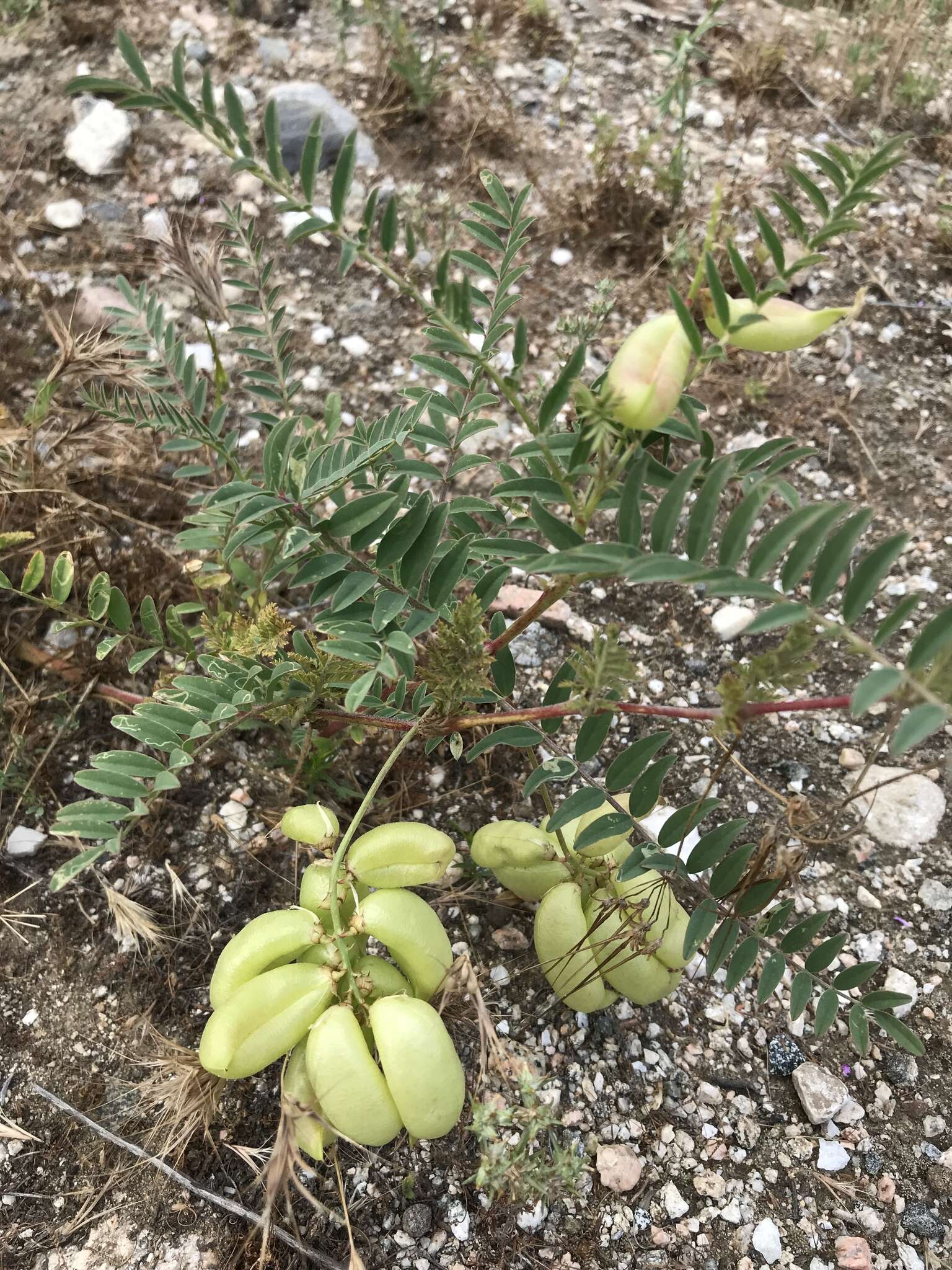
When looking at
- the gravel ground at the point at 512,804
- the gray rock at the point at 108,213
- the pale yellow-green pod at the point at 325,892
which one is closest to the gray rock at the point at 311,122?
the gravel ground at the point at 512,804

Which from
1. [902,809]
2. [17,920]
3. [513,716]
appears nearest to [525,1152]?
[513,716]

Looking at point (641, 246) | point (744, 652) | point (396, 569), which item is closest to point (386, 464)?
point (396, 569)

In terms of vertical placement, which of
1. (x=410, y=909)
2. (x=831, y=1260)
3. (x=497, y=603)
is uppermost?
(x=410, y=909)

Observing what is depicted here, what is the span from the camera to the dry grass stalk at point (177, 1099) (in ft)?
5.09

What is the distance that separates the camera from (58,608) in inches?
71.9

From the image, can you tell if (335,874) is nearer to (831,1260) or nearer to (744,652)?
(831,1260)

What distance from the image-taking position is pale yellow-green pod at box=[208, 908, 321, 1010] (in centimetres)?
142

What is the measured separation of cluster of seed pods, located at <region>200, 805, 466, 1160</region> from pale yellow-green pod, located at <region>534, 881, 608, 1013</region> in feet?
0.72

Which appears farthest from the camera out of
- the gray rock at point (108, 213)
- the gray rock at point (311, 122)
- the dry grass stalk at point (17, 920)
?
the gray rock at point (311, 122)

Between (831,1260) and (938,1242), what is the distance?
19 centimetres

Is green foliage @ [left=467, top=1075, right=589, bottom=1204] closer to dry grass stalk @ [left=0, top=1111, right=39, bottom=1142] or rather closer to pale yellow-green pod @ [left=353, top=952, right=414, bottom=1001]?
pale yellow-green pod @ [left=353, top=952, right=414, bottom=1001]

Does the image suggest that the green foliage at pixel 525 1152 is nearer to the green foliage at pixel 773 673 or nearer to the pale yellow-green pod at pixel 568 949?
the pale yellow-green pod at pixel 568 949

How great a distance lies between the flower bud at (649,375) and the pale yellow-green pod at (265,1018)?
2.84 ft

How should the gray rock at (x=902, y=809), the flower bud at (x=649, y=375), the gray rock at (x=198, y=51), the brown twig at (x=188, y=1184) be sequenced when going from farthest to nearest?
the gray rock at (x=198, y=51) < the gray rock at (x=902, y=809) < the brown twig at (x=188, y=1184) < the flower bud at (x=649, y=375)
